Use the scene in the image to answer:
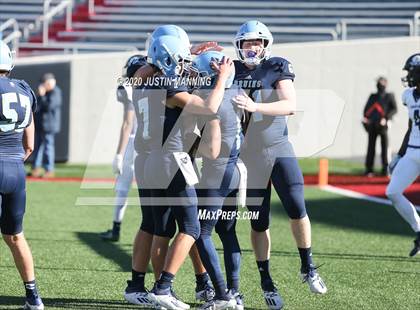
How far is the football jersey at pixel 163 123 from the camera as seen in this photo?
18.7 feet

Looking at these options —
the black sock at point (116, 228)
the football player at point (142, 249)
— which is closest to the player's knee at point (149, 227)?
the football player at point (142, 249)

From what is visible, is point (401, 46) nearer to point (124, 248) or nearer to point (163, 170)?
point (124, 248)

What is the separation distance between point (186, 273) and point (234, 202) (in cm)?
142

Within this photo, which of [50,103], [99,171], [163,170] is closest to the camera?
[163,170]

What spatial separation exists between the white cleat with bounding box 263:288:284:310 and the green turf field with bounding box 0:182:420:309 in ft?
0.43

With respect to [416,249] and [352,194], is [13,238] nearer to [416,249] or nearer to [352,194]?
[416,249]

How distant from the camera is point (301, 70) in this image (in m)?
17.4

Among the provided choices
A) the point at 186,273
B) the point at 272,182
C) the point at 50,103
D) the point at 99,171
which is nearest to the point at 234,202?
the point at 272,182

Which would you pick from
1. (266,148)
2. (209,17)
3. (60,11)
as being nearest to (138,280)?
(266,148)

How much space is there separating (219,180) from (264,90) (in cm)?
73

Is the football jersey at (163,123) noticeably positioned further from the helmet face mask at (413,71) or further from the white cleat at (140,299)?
the helmet face mask at (413,71)

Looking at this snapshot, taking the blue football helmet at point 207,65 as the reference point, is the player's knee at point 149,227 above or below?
below

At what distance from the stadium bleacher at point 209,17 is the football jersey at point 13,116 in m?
12.5

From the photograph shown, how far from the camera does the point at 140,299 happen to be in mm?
6086
